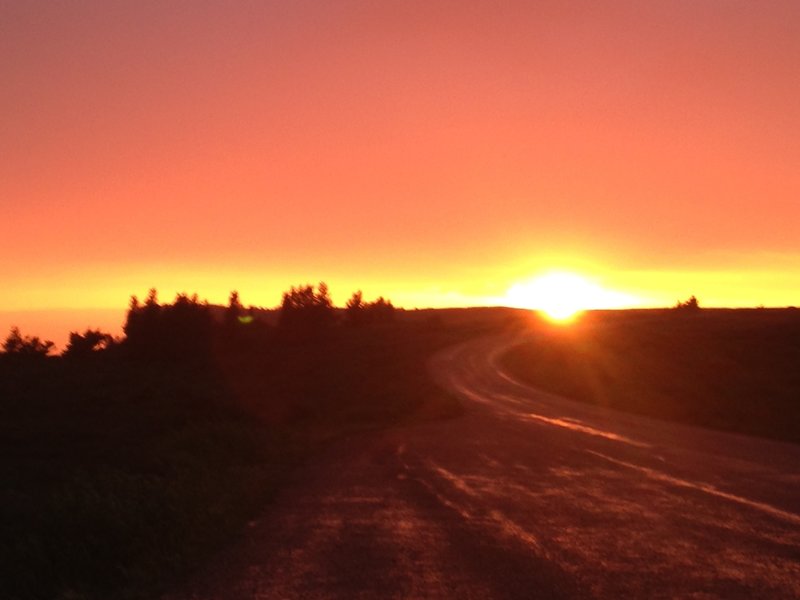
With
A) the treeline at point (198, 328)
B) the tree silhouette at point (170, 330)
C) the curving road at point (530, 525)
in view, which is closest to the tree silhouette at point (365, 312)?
the treeline at point (198, 328)


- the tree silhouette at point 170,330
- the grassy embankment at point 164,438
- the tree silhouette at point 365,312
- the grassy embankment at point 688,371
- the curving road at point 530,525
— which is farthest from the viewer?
the tree silhouette at point 365,312

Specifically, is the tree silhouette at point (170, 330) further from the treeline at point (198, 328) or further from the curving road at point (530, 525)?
the curving road at point (530, 525)

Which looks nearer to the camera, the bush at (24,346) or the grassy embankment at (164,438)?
the grassy embankment at (164,438)

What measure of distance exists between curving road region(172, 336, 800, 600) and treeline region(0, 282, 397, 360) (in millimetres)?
64932

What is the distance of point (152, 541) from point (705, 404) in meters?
32.2

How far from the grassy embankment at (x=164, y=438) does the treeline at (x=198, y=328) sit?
1.45m

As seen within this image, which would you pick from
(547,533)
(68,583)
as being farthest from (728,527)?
(68,583)

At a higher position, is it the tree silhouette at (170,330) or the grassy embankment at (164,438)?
the tree silhouette at (170,330)

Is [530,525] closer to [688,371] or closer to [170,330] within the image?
[688,371]

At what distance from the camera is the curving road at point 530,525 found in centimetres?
1041

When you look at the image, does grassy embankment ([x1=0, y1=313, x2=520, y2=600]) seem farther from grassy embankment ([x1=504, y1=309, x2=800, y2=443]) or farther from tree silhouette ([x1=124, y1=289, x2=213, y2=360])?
grassy embankment ([x1=504, y1=309, x2=800, y2=443])

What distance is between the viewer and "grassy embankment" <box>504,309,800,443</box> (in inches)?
1523

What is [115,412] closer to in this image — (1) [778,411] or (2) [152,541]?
(1) [778,411]

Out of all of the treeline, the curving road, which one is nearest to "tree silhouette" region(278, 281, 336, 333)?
the treeline
